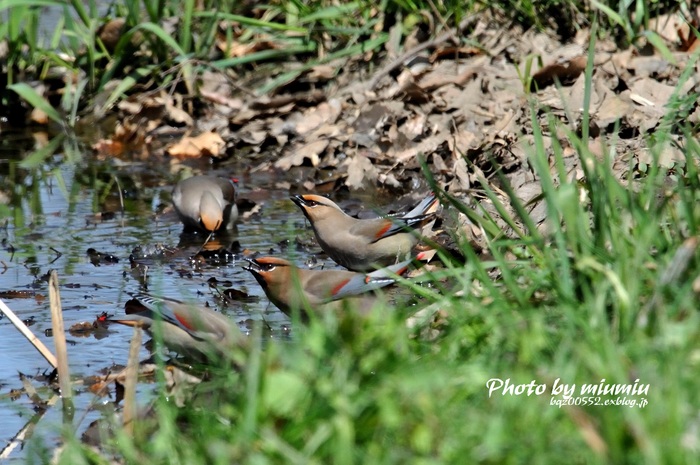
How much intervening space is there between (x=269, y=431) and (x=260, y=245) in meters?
4.28

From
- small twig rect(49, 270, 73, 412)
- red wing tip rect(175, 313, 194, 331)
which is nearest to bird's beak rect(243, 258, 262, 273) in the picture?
red wing tip rect(175, 313, 194, 331)

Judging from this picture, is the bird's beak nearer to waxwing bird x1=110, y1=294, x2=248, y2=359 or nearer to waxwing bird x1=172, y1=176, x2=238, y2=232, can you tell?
waxwing bird x1=110, y1=294, x2=248, y2=359

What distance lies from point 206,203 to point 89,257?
2.56 feet

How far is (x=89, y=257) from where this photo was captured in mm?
6707

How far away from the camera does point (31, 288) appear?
603cm

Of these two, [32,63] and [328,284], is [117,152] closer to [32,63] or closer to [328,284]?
[32,63]

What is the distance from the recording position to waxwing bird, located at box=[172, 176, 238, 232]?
23.4 feet

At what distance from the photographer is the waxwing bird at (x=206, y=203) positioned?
7.14m

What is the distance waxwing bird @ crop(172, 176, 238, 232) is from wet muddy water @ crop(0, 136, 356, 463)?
131mm

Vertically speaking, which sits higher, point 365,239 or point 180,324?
point 180,324

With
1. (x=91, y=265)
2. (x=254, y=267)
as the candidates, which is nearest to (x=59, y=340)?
(x=254, y=267)

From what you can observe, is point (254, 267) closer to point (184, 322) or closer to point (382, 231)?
point (184, 322)

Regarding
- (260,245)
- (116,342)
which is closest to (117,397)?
(116,342)

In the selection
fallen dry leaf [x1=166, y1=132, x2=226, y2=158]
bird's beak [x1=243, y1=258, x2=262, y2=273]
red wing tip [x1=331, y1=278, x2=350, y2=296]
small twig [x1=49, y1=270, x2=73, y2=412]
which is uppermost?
small twig [x1=49, y1=270, x2=73, y2=412]
